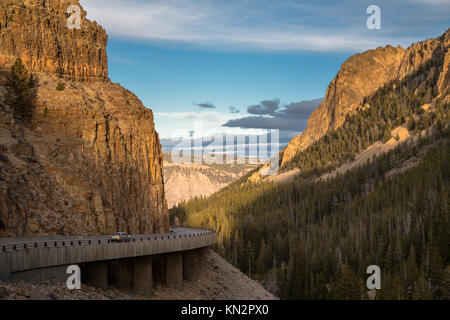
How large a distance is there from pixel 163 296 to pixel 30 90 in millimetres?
30523

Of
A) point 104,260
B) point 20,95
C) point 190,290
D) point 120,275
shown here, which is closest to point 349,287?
point 190,290

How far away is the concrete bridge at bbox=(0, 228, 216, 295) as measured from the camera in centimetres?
3522

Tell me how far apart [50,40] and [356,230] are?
86.4 meters

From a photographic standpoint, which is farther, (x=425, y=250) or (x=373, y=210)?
(x=373, y=210)

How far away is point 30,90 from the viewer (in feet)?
206

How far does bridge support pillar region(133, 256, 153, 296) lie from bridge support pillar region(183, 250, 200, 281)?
12.0 metres

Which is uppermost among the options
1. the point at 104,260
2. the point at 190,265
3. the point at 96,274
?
the point at 104,260

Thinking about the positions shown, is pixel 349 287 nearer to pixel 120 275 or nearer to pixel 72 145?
pixel 120 275

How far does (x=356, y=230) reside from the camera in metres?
127

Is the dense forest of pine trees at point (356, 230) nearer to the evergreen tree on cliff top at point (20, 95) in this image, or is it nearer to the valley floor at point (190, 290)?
the valley floor at point (190, 290)

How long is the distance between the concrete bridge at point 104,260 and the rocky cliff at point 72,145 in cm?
677

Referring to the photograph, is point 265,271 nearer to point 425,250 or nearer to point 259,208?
point 425,250

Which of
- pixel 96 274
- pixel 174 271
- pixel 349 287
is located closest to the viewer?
pixel 96 274
